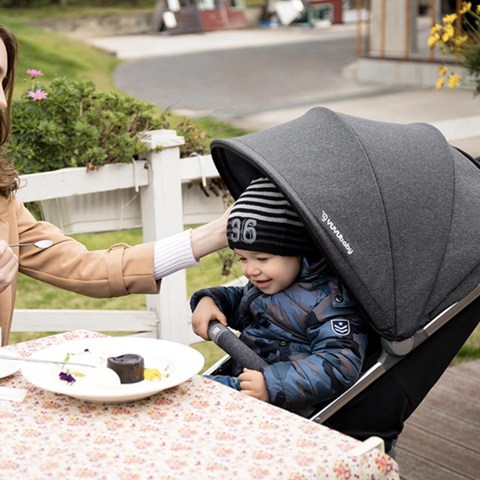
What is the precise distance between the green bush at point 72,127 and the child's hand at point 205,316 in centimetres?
120

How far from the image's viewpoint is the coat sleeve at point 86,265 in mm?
2971

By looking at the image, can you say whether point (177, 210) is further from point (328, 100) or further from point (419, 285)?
point (328, 100)

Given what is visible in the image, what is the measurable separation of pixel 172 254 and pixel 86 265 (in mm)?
247

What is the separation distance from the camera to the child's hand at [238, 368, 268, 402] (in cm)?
256

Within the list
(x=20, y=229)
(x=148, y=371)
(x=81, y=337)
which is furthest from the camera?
(x=20, y=229)

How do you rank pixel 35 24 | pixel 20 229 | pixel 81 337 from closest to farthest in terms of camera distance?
pixel 81 337
pixel 20 229
pixel 35 24

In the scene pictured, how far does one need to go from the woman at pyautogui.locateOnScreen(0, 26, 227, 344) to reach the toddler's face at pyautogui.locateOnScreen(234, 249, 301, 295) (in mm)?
214

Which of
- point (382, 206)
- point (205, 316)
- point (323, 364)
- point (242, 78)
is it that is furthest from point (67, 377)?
point (242, 78)

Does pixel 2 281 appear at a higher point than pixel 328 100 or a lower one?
higher

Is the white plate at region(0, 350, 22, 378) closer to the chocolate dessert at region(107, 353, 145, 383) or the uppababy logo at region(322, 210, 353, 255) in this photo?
the chocolate dessert at region(107, 353, 145, 383)

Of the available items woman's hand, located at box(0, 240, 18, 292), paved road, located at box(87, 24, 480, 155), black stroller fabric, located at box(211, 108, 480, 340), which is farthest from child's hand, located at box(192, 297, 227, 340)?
paved road, located at box(87, 24, 480, 155)

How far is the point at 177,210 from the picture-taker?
419cm

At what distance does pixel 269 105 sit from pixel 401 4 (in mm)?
3548

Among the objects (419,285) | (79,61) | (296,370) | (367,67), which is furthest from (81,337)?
(79,61)
